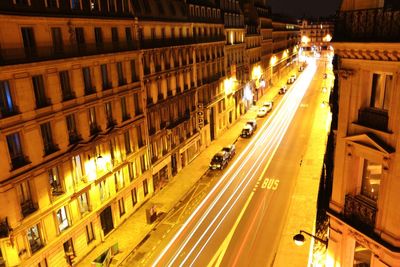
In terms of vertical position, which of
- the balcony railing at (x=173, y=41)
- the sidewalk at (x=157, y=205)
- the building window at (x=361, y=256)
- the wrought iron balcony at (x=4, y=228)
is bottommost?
the sidewalk at (x=157, y=205)

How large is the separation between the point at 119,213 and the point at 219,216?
9.46m

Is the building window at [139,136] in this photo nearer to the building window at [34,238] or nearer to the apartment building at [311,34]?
the building window at [34,238]

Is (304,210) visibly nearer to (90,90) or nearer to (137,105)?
(137,105)

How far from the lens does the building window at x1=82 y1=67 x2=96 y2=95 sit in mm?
26172

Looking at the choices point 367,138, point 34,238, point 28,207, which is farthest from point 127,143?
point 367,138

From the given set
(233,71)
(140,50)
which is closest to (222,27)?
(233,71)

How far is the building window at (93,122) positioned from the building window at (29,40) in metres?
6.89

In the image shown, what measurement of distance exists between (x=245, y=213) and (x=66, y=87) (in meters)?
19.5

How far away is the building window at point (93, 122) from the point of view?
27.0 m

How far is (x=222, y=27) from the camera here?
5572cm

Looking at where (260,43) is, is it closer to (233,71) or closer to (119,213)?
(233,71)

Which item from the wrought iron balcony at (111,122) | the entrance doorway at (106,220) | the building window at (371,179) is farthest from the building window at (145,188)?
the building window at (371,179)

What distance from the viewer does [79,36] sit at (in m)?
25.5

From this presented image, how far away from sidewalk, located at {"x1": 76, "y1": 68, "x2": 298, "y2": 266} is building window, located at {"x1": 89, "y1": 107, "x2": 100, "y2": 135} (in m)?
9.67
